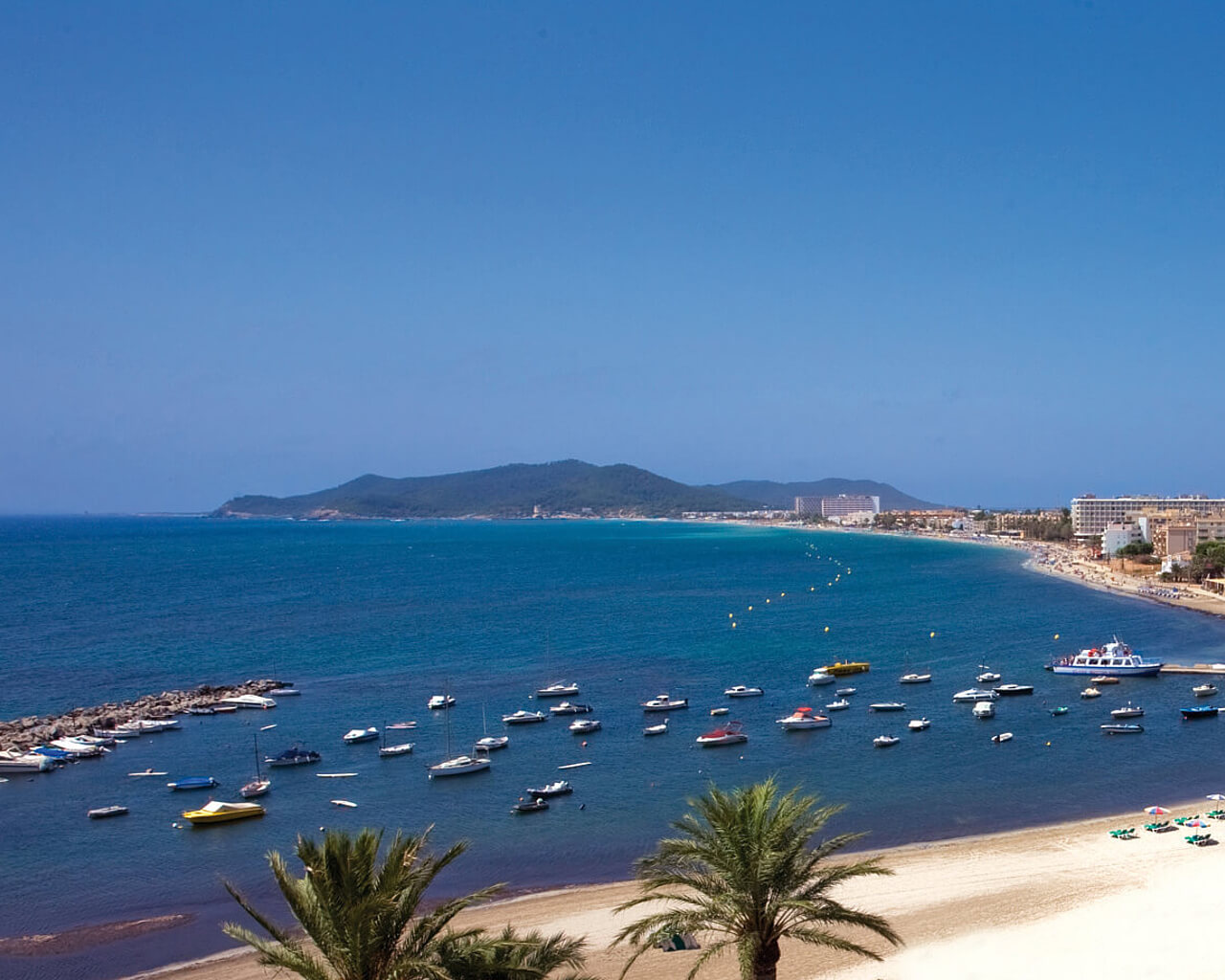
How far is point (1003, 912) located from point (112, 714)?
47.4 metres

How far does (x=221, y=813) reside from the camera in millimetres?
38656

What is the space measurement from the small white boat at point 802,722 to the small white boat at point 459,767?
621 inches

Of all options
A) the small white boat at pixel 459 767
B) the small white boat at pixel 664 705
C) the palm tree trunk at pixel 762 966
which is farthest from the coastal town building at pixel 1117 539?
the palm tree trunk at pixel 762 966

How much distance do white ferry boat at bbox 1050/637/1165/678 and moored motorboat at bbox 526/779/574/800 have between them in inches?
1599

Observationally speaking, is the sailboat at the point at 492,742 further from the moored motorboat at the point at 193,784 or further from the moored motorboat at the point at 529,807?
the moored motorboat at the point at 193,784

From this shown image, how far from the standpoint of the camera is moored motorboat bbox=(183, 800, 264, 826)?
1515 inches

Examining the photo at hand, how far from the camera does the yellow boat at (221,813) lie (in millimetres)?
38469

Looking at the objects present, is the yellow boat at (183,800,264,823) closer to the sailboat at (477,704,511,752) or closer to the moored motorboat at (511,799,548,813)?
the moored motorboat at (511,799,548,813)

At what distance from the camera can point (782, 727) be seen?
172ft

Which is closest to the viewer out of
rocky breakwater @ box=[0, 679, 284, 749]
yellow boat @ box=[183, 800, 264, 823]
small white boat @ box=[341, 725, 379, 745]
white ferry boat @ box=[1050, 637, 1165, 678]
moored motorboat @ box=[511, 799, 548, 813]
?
yellow boat @ box=[183, 800, 264, 823]

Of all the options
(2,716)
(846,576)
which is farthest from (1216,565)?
(2,716)

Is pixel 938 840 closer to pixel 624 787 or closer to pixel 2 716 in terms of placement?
pixel 624 787

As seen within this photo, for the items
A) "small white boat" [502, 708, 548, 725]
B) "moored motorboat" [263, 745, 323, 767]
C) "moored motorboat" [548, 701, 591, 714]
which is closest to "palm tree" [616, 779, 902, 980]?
"moored motorboat" [263, 745, 323, 767]

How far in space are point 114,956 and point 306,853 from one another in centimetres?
1746
